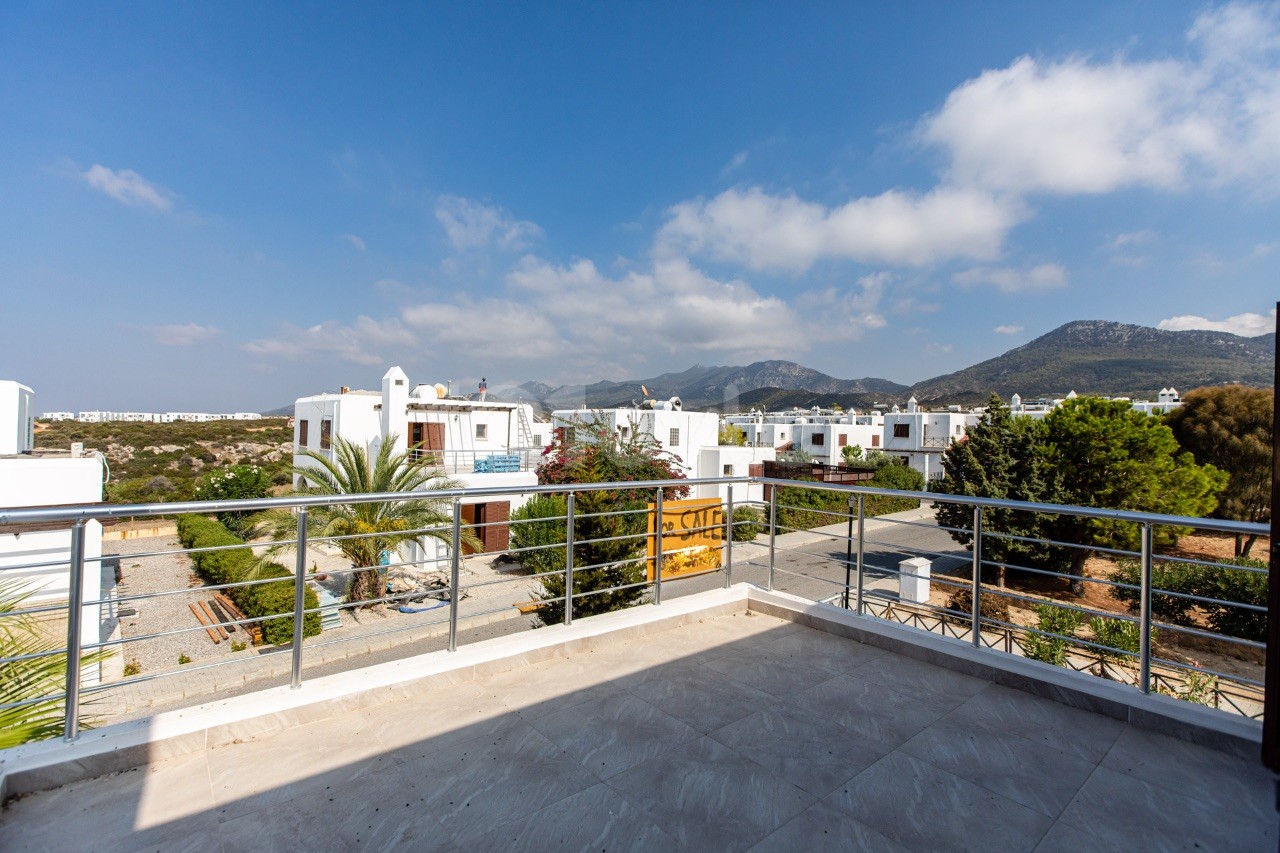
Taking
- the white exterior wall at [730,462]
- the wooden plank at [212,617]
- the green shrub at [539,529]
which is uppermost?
the white exterior wall at [730,462]

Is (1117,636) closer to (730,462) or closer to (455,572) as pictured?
(455,572)

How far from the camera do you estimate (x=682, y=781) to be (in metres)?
2.03

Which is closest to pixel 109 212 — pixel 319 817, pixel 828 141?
pixel 828 141

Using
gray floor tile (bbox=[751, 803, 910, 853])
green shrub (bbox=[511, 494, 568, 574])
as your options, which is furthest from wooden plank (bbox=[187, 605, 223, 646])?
gray floor tile (bbox=[751, 803, 910, 853])

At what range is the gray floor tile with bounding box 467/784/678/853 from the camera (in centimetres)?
168

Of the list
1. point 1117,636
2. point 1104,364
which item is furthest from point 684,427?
point 1104,364

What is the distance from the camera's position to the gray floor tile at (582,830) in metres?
1.68

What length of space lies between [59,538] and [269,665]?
330cm

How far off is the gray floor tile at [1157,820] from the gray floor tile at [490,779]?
5.43 feet

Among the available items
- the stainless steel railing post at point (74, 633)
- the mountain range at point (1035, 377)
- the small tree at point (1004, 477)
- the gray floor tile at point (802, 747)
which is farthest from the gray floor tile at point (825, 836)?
the mountain range at point (1035, 377)

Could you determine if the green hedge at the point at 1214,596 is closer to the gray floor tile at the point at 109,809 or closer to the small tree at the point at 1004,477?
the small tree at the point at 1004,477

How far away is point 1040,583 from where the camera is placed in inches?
698

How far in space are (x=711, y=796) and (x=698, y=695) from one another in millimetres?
779

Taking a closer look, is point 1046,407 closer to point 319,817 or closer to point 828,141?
point 828,141
